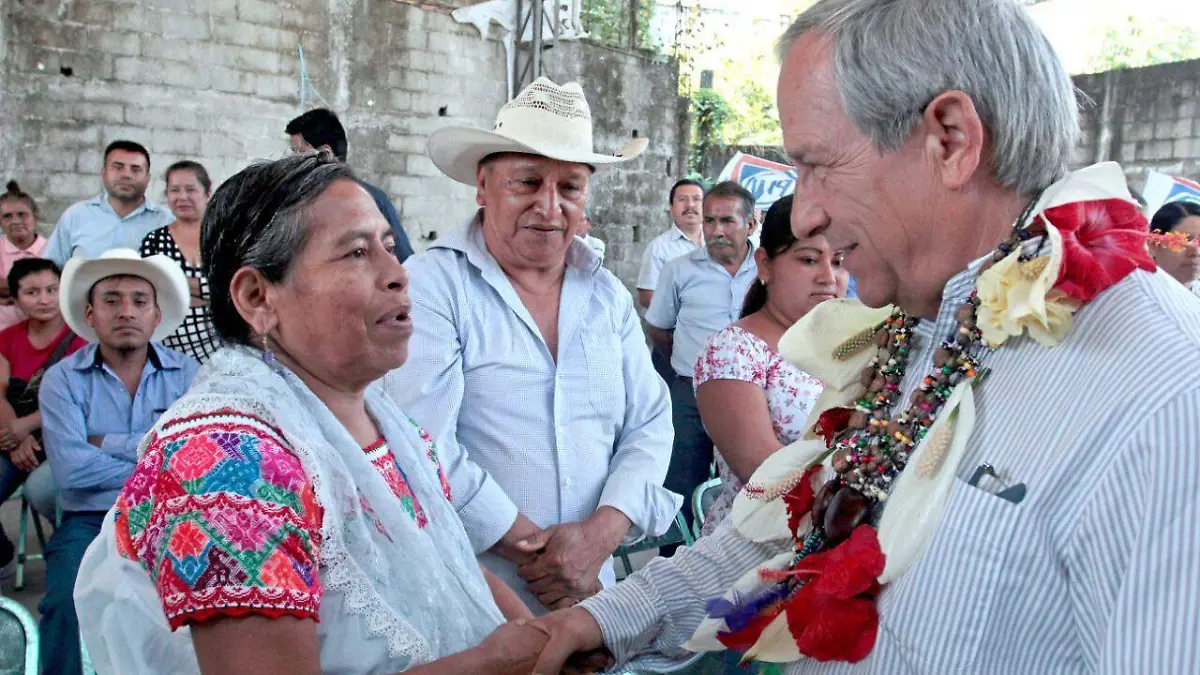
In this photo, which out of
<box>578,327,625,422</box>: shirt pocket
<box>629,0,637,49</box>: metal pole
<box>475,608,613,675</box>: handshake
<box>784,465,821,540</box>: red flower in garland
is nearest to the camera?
<box>784,465,821,540</box>: red flower in garland

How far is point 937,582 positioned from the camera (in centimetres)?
136

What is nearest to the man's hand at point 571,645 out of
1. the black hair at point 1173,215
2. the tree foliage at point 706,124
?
the black hair at point 1173,215

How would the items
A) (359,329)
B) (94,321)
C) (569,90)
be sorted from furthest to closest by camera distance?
(94,321)
(569,90)
(359,329)

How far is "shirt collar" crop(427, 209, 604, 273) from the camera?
3.01 meters

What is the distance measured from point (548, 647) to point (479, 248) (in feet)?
4.61

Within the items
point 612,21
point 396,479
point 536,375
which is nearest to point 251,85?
point 612,21

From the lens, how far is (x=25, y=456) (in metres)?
5.00

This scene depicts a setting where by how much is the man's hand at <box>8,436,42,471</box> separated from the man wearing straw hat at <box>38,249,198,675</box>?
0.68m

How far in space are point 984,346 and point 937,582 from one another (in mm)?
379

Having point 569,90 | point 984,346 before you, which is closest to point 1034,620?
point 984,346

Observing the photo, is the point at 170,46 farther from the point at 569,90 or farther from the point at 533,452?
the point at 533,452

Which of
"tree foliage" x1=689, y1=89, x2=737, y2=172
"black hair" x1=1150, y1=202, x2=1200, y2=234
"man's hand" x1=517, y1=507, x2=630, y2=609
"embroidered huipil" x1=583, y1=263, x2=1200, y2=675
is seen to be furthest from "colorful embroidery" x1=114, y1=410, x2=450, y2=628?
"tree foliage" x1=689, y1=89, x2=737, y2=172

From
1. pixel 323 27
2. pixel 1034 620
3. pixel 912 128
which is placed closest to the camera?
pixel 1034 620

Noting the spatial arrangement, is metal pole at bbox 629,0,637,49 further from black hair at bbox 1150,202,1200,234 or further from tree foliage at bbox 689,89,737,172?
Result: black hair at bbox 1150,202,1200,234
